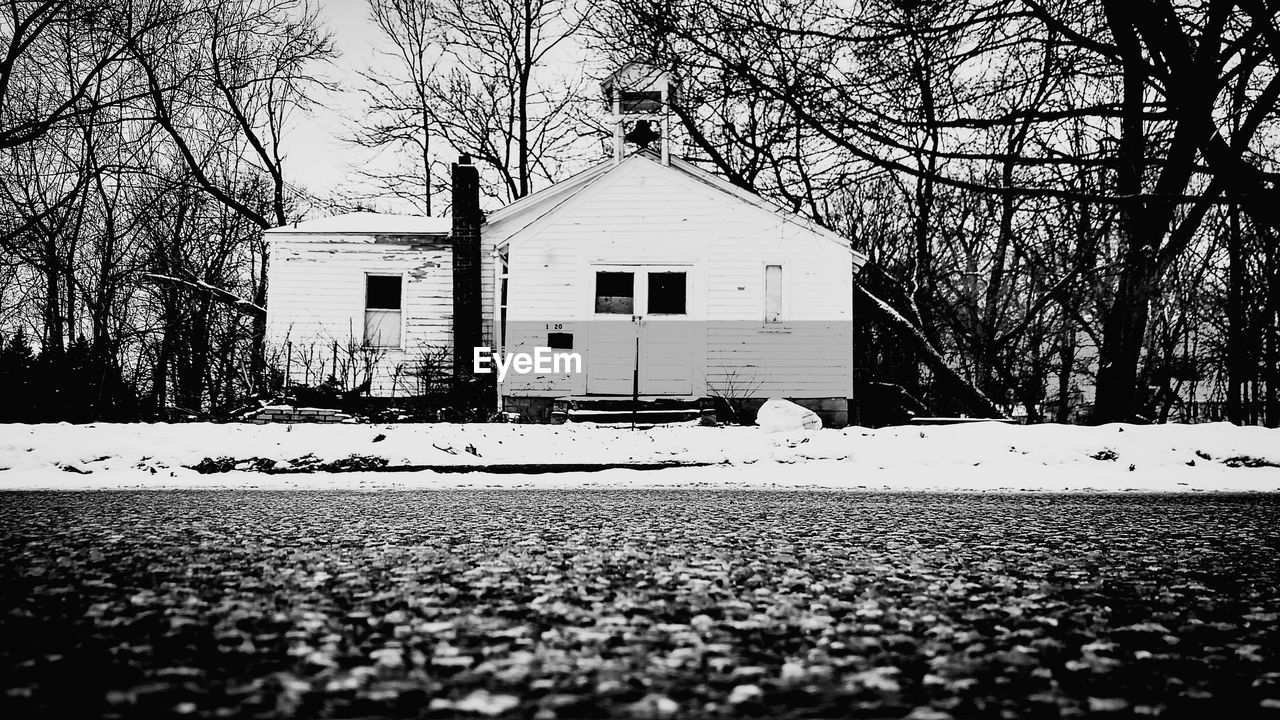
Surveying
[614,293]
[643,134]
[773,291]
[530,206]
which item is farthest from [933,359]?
[530,206]

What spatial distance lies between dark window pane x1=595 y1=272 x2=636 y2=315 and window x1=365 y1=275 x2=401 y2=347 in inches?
197

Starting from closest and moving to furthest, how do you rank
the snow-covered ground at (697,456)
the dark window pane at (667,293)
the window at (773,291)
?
the snow-covered ground at (697,456) < the window at (773,291) < the dark window pane at (667,293)

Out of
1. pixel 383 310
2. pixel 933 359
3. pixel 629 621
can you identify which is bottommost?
pixel 629 621

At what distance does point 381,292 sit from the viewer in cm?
1959

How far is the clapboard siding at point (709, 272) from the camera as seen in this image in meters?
17.5

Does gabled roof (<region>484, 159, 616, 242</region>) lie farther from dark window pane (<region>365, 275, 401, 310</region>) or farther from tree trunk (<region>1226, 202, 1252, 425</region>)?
tree trunk (<region>1226, 202, 1252, 425</region>)

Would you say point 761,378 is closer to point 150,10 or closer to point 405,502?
point 405,502

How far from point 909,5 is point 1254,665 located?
616 cm

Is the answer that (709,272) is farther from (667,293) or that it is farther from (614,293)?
(614,293)

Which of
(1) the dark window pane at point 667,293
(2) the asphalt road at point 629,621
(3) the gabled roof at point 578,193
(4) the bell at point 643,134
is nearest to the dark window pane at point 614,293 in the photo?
(1) the dark window pane at point 667,293

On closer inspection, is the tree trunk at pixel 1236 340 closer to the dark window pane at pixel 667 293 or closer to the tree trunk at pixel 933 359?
the tree trunk at pixel 933 359

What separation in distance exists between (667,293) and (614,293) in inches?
44.7

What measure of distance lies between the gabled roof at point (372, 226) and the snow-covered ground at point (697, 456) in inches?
351

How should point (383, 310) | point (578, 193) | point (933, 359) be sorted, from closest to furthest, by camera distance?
point (578, 193)
point (933, 359)
point (383, 310)
